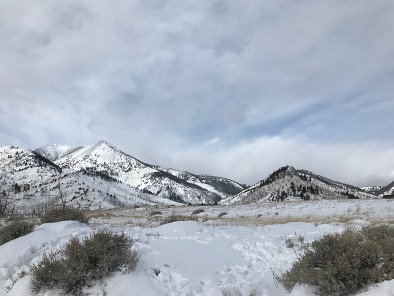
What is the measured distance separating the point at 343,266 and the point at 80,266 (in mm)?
5400

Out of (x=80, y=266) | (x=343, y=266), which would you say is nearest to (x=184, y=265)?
(x=80, y=266)

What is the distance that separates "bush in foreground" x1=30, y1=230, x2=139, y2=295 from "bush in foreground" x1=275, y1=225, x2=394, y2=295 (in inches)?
148

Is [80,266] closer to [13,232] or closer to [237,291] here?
[237,291]

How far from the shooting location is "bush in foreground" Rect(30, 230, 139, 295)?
7469 mm

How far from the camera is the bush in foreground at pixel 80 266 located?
747 cm

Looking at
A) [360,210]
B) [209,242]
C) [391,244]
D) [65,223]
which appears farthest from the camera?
[360,210]

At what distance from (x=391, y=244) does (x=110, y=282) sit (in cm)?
587

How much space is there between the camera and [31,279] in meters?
7.84

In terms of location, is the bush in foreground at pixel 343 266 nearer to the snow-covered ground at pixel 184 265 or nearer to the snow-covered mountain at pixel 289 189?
the snow-covered ground at pixel 184 265

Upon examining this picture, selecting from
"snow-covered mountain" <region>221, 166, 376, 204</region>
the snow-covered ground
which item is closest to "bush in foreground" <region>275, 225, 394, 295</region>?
the snow-covered ground

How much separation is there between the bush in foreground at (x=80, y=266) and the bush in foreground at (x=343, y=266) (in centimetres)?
376

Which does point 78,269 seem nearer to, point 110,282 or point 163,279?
point 110,282

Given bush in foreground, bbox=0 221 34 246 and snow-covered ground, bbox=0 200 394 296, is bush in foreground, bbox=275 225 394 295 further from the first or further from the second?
bush in foreground, bbox=0 221 34 246

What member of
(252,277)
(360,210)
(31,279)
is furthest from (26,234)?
(360,210)
